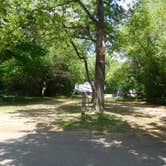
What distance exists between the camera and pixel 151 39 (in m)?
28.2

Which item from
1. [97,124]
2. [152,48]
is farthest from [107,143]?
[152,48]

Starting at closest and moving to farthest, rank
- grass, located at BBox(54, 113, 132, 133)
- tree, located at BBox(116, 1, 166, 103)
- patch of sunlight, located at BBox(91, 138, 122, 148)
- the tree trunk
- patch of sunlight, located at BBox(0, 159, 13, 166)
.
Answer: patch of sunlight, located at BBox(0, 159, 13, 166) < patch of sunlight, located at BBox(91, 138, 122, 148) < grass, located at BBox(54, 113, 132, 133) < the tree trunk < tree, located at BBox(116, 1, 166, 103)

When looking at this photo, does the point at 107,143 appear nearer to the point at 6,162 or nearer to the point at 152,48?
the point at 6,162

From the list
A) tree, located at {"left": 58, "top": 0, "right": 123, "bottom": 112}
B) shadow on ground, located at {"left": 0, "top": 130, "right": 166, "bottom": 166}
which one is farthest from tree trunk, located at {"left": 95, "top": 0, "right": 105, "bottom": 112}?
shadow on ground, located at {"left": 0, "top": 130, "right": 166, "bottom": 166}

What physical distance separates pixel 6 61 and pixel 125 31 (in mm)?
8437

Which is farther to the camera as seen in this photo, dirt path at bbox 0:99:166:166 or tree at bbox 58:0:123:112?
tree at bbox 58:0:123:112

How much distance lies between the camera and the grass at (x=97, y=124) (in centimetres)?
1199

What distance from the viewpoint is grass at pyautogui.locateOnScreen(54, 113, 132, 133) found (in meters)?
12.0

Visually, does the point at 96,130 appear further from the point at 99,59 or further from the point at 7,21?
the point at 7,21

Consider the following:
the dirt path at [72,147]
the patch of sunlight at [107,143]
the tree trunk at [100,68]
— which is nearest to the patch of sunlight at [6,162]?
the dirt path at [72,147]

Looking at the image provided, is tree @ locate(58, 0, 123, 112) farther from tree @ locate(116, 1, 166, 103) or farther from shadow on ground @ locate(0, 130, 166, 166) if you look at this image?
shadow on ground @ locate(0, 130, 166, 166)

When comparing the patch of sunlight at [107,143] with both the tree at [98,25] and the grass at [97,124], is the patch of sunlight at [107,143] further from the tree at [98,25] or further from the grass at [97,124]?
the tree at [98,25]

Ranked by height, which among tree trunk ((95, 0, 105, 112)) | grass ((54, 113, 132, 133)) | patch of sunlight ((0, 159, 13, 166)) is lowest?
patch of sunlight ((0, 159, 13, 166))

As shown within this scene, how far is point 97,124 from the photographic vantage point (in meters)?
12.8
